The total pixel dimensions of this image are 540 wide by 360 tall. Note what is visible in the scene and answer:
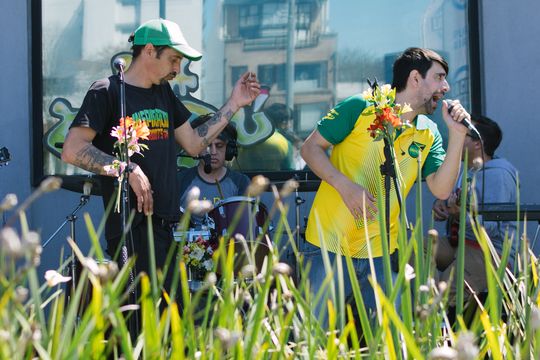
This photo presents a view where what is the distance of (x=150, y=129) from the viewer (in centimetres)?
401

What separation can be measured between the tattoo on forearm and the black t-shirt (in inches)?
3.7

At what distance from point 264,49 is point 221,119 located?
8.31 feet

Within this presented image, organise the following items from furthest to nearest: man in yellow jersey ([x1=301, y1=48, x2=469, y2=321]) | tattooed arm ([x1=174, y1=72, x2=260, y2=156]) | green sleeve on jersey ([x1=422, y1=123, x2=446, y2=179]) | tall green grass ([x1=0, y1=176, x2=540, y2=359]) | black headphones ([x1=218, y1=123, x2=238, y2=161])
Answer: black headphones ([x1=218, y1=123, x2=238, y2=161]) → tattooed arm ([x1=174, y1=72, x2=260, y2=156]) → green sleeve on jersey ([x1=422, y1=123, x2=446, y2=179]) → man in yellow jersey ([x1=301, y1=48, x2=469, y2=321]) → tall green grass ([x1=0, y1=176, x2=540, y2=359])

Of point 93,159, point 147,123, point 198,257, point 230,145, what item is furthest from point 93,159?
point 230,145

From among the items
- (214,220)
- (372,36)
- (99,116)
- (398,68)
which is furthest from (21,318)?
(372,36)

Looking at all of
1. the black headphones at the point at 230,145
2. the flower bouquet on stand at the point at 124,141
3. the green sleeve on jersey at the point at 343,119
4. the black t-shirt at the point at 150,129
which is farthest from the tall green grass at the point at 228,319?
the black headphones at the point at 230,145

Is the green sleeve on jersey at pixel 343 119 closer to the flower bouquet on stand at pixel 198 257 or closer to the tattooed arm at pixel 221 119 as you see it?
the tattooed arm at pixel 221 119

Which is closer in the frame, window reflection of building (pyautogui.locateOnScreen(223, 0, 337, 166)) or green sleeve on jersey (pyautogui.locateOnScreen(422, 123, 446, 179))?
green sleeve on jersey (pyautogui.locateOnScreen(422, 123, 446, 179))

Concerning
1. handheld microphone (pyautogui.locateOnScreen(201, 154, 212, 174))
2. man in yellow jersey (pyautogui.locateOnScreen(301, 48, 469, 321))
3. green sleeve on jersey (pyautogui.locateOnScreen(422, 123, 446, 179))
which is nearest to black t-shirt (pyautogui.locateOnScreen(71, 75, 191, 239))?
man in yellow jersey (pyautogui.locateOnScreen(301, 48, 469, 321))

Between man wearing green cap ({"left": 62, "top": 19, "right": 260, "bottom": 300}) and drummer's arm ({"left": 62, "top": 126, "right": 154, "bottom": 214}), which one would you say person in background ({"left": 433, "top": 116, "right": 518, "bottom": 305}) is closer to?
man wearing green cap ({"left": 62, "top": 19, "right": 260, "bottom": 300})

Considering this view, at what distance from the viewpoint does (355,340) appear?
6.22 feet

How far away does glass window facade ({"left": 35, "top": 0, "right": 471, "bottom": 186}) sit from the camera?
263 inches

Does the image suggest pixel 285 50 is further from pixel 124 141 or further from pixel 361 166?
pixel 124 141

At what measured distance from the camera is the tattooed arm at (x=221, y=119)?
423cm
